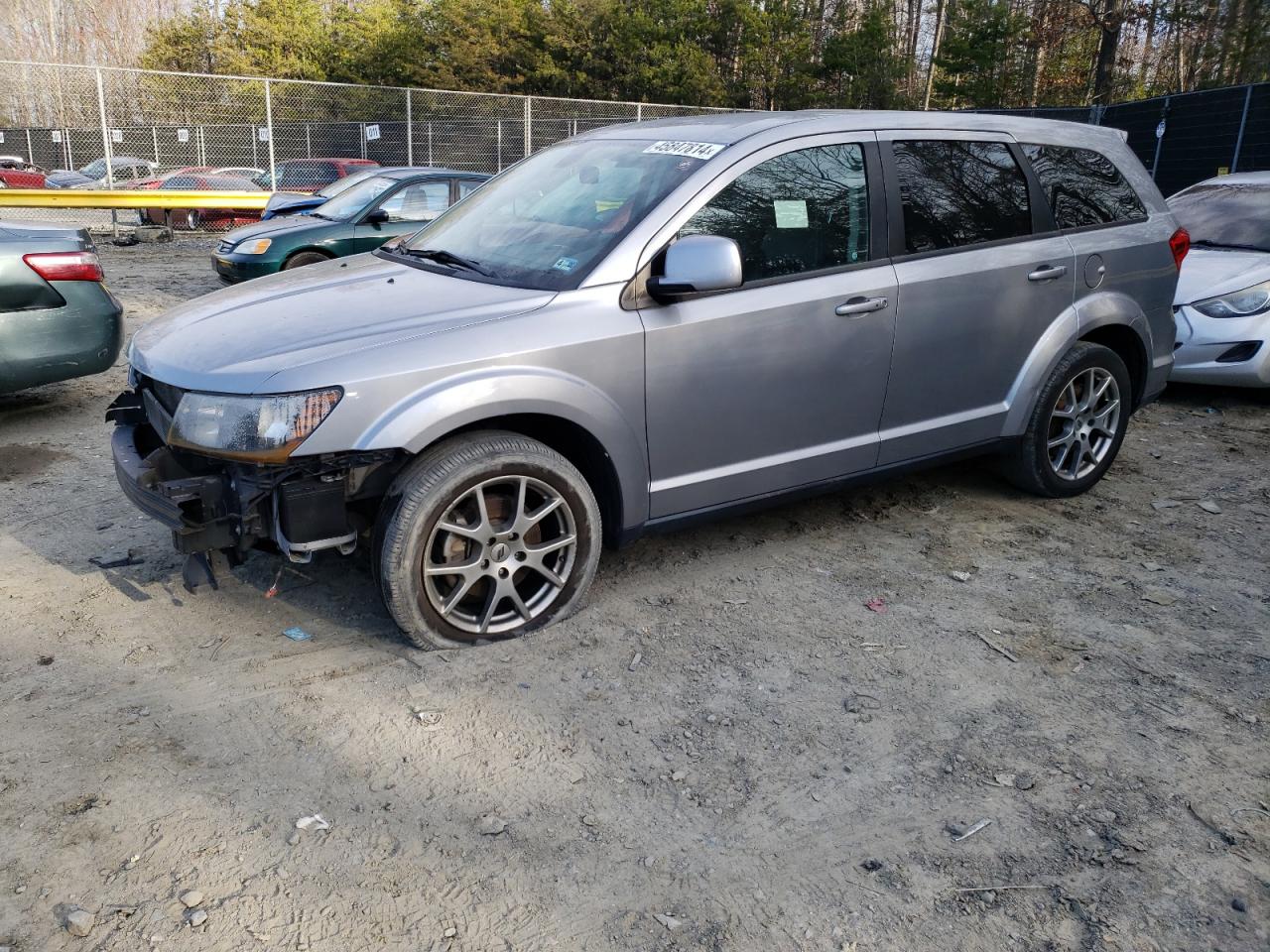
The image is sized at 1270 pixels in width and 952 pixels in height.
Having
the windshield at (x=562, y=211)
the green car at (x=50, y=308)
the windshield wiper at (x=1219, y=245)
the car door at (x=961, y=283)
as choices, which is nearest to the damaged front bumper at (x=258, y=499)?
the windshield at (x=562, y=211)

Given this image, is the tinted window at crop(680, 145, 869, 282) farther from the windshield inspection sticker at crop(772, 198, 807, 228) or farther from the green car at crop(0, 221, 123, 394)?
the green car at crop(0, 221, 123, 394)

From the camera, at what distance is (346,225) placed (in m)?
11.1

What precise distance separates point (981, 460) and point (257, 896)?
164 inches

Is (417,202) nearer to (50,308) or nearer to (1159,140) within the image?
(50,308)

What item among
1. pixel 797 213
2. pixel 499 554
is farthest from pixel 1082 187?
pixel 499 554

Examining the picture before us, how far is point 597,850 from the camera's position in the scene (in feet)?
8.71

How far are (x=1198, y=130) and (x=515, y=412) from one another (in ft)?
54.6

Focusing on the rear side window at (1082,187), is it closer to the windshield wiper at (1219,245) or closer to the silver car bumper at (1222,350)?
the silver car bumper at (1222,350)

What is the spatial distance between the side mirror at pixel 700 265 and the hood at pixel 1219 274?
4.83 m

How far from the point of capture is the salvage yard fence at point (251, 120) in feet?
60.5

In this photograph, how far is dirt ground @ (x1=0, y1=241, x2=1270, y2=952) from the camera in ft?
8.00

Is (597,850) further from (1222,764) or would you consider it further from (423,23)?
(423,23)

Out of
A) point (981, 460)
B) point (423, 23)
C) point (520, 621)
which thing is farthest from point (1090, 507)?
point (423, 23)

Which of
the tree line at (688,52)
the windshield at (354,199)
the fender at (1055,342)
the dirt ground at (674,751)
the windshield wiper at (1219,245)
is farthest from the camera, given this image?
the tree line at (688,52)
